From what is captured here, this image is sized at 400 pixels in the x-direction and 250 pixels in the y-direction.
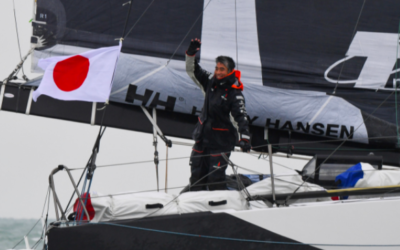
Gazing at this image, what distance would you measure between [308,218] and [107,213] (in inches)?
30.0

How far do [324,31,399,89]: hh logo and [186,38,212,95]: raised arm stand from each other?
0.77 m

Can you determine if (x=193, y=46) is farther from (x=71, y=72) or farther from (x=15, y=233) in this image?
(x=15, y=233)

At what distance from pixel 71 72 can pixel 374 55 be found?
167 cm

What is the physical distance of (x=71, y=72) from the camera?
266 cm

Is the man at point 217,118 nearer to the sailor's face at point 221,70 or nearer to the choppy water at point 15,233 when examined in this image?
the sailor's face at point 221,70

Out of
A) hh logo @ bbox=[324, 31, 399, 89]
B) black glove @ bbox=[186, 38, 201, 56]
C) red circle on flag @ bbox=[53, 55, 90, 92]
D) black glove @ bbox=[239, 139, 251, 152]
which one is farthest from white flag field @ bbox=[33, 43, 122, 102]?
hh logo @ bbox=[324, 31, 399, 89]

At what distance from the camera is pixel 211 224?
7.39ft

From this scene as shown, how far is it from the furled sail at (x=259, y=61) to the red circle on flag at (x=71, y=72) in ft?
1.57

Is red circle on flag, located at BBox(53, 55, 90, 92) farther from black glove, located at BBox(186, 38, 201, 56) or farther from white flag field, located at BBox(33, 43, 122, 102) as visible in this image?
black glove, located at BBox(186, 38, 201, 56)

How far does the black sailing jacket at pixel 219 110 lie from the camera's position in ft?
9.38

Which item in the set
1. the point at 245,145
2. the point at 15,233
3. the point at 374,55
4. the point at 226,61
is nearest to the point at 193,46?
the point at 226,61

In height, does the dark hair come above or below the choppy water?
above

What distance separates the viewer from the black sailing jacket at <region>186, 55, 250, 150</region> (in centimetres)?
286

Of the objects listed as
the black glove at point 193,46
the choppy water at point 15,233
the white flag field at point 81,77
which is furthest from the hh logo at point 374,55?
the choppy water at point 15,233
